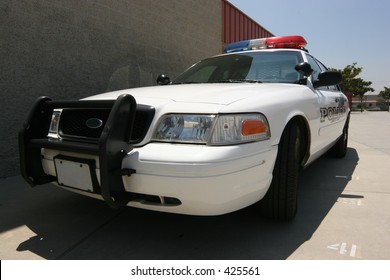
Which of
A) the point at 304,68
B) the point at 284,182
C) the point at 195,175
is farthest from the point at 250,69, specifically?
the point at 195,175

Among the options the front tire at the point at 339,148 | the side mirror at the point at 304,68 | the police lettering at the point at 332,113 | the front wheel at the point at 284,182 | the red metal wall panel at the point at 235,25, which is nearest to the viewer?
the front wheel at the point at 284,182

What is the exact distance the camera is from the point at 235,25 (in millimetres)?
10891

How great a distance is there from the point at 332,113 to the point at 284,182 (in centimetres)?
175

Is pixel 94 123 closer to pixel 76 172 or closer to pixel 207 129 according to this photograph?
pixel 76 172

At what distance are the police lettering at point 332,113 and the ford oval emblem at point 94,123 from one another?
2090 mm

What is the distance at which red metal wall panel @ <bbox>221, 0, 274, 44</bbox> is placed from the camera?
32.9 ft

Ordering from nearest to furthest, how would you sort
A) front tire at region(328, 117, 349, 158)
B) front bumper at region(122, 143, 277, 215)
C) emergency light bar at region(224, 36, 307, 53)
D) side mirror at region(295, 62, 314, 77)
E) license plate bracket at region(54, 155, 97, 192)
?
front bumper at region(122, 143, 277, 215) < license plate bracket at region(54, 155, 97, 192) < side mirror at region(295, 62, 314, 77) < front tire at region(328, 117, 349, 158) < emergency light bar at region(224, 36, 307, 53)

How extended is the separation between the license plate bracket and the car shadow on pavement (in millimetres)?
429

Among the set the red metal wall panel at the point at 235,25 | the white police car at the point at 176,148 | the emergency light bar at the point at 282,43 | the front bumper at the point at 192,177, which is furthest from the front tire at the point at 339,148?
the red metal wall panel at the point at 235,25

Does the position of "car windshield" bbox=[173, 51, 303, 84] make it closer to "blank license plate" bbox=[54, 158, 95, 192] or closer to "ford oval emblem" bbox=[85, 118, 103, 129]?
"ford oval emblem" bbox=[85, 118, 103, 129]

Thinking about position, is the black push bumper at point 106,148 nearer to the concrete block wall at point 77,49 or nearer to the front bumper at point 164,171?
the front bumper at point 164,171

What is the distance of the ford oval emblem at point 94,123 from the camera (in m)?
2.03

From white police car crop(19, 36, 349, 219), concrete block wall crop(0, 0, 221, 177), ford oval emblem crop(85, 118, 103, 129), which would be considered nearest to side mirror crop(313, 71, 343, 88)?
white police car crop(19, 36, 349, 219)

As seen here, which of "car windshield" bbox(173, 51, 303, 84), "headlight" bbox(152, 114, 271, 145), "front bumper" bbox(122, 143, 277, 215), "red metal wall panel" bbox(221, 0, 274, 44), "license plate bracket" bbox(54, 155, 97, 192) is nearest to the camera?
"front bumper" bbox(122, 143, 277, 215)
